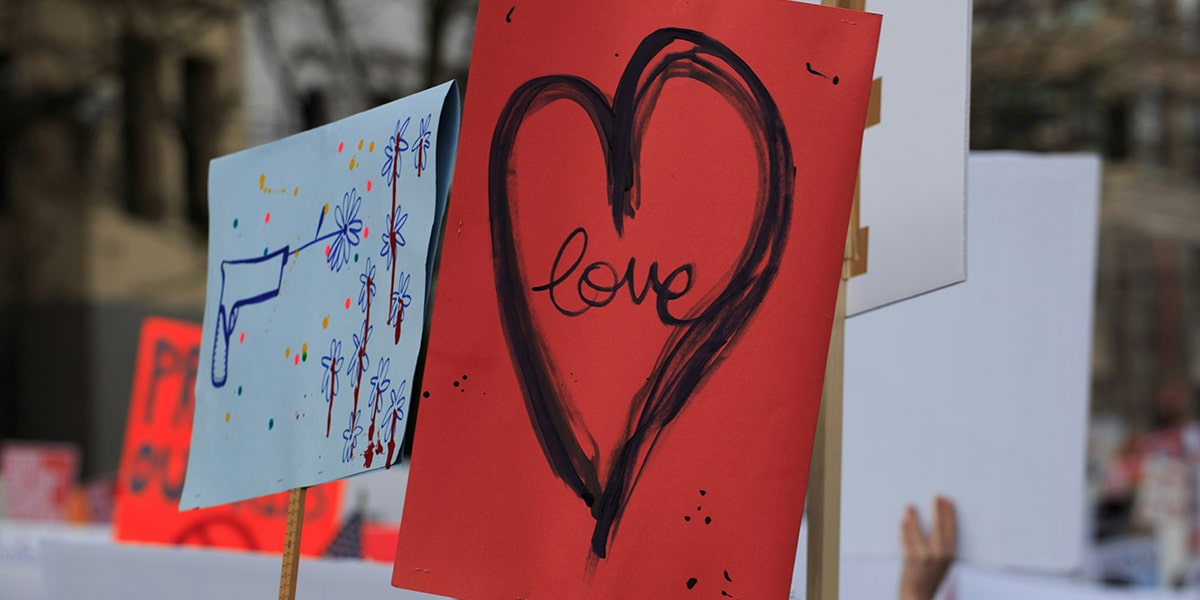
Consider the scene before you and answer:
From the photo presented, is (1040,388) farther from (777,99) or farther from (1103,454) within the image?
(1103,454)

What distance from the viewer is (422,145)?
1.57 m

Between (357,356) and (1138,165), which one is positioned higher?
(1138,165)

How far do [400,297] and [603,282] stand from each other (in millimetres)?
245

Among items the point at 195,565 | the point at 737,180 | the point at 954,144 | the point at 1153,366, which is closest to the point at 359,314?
the point at 737,180

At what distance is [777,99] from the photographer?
149 cm

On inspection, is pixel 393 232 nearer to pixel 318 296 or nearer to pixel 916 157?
pixel 318 296

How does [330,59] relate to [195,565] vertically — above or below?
above

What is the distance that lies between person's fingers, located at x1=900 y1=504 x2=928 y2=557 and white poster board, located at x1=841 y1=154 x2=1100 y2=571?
2 centimetres

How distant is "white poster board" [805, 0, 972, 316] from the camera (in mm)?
1609

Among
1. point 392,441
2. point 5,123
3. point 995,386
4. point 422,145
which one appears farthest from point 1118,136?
point 392,441

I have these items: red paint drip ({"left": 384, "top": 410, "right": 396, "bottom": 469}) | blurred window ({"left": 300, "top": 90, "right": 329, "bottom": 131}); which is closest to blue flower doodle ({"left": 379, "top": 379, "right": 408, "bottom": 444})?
red paint drip ({"left": 384, "top": 410, "right": 396, "bottom": 469})

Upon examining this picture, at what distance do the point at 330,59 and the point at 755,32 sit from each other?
9.57m

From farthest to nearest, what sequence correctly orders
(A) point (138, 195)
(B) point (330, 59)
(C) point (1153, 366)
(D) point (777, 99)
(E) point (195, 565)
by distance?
(C) point (1153, 366)
(A) point (138, 195)
(B) point (330, 59)
(E) point (195, 565)
(D) point (777, 99)

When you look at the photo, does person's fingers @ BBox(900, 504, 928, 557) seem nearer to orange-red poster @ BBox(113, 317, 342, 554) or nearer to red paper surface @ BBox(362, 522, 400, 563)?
red paper surface @ BBox(362, 522, 400, 563)
